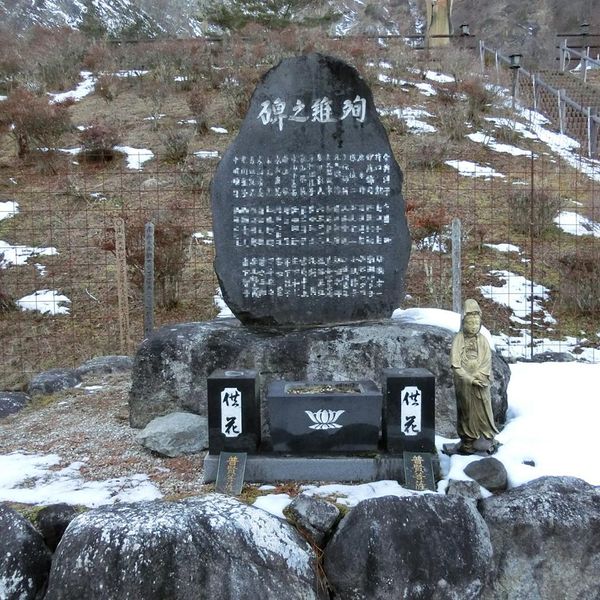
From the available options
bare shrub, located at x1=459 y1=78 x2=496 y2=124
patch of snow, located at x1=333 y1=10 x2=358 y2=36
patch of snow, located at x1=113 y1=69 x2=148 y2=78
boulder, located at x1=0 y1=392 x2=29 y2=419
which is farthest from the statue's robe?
patch of snow, located at x1=333 y1=10 x2=358 y2=36

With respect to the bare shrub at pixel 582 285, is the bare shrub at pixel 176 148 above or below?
above

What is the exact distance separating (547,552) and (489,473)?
1.54 feet

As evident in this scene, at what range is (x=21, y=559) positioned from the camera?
3219 millimetres

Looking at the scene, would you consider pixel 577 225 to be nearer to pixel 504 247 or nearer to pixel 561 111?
pixel 504 247

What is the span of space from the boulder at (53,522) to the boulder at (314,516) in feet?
3.62

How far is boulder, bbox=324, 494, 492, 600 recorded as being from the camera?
10.5 feet

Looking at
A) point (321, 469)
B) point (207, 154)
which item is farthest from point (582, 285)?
point (207, 154)

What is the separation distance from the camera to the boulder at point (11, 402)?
17.5 ft

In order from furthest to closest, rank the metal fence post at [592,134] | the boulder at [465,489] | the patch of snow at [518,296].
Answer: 1. the metal fence post at [592,134]
2. the patch of snow at [518,296]
3. the boulder at [465,489]

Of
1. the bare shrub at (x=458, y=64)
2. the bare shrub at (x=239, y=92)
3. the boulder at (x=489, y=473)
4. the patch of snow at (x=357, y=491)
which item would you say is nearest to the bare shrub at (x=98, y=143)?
the bare shrub at (x=239, y=92)

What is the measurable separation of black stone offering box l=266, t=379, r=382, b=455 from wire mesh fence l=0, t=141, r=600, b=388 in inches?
123

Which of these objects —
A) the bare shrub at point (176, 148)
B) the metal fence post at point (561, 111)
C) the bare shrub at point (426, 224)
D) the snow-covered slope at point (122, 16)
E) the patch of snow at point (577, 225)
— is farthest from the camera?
the snow-covered slope at point (122, 16)

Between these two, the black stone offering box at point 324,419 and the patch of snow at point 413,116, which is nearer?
the black stone offering box at point 324,419

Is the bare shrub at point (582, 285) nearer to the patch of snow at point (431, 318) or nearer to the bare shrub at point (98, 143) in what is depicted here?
the patch of snow at point (431, 318)
